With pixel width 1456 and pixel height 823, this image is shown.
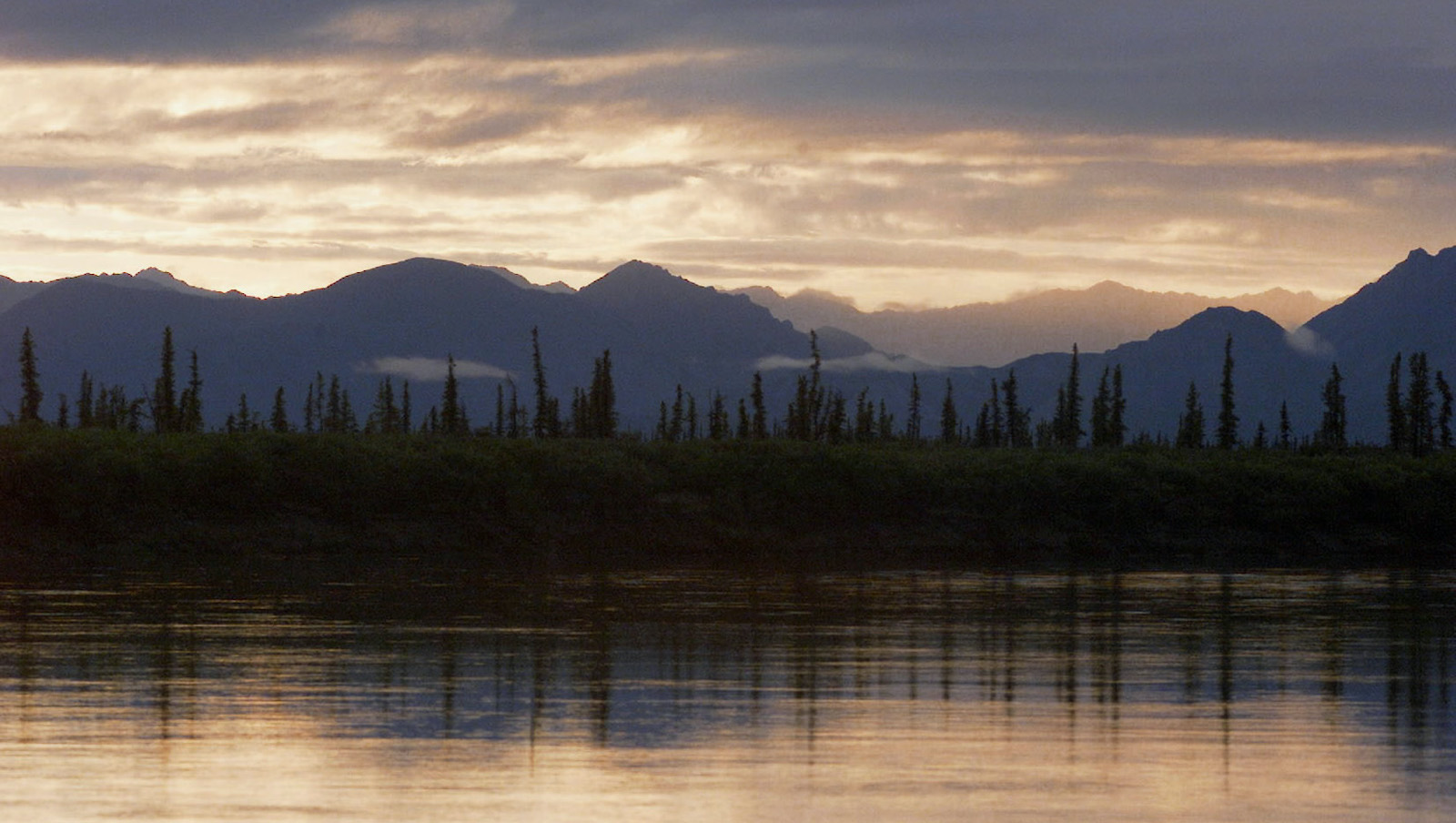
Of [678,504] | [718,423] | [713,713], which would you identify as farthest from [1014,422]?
[713,713]

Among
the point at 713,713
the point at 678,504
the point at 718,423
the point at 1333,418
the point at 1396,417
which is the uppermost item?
the point at 1396,417

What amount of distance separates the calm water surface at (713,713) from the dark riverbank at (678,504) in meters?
23.9

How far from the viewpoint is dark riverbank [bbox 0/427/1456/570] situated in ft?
192

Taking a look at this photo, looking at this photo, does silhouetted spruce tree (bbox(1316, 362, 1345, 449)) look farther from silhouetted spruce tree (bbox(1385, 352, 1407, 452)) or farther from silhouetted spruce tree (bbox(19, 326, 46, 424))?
silhouetted spruce tree (bbox(19, 326, 46, 424))

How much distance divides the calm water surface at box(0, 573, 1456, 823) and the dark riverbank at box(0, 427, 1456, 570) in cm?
2393

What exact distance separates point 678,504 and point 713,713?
4963 centimetres

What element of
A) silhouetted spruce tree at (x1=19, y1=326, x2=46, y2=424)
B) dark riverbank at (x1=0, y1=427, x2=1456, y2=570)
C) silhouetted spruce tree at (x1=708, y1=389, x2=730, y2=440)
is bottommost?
dark riverbank at (x1=0, y1=427, x2=1456, y2=570)

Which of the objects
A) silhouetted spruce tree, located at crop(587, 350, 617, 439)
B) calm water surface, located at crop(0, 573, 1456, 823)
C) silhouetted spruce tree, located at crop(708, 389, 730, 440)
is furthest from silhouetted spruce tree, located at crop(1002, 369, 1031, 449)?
calm water surface, located at crop(0, 573, 1456, 823)

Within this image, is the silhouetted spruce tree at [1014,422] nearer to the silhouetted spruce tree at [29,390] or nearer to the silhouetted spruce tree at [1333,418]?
the silhouetted spruce tree at [1333,418]

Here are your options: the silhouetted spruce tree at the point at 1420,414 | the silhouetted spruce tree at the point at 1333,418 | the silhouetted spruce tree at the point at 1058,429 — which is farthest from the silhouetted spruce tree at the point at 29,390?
the silhouetted spruce tree at the point at 1333,418

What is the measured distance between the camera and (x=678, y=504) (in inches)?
2704

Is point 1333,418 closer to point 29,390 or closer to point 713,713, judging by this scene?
point 29,390

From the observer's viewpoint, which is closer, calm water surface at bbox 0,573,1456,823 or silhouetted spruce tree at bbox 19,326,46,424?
calm water surface at bbox 0,573,1456,823

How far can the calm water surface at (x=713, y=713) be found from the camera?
47.3ft
